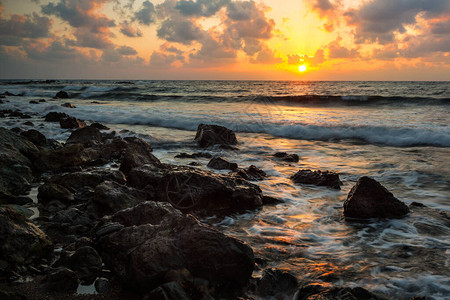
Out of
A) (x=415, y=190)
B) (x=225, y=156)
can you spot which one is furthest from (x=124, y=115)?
(x=415, y=190)

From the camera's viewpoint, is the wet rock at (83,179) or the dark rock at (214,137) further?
the dark rock at (214,137)

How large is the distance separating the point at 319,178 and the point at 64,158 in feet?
16.7

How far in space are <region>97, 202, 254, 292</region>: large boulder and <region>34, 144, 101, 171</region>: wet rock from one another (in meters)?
4.28

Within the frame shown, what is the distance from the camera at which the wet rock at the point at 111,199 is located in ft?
13.3

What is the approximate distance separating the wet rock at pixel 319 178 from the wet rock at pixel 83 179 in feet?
10.4

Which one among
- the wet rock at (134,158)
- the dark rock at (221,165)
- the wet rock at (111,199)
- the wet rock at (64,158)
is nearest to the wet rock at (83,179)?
the wet rock at (134,158)

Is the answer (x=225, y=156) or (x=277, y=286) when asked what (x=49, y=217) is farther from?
(x=225, y=156)

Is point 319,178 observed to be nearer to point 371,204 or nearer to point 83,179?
point 371,204

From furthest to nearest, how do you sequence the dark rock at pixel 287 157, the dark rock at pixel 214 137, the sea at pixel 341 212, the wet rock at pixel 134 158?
the dark rock at pixel 214 137, the dark rock at pixel 287 157, the wet rock at pixel 134 158, the sea at pixel 341 212

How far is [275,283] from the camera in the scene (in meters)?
2.76

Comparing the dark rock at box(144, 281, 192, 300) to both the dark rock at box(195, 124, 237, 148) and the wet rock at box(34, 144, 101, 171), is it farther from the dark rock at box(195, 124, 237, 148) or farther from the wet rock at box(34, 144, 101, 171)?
the dark rock at box(195, 124, 237, 148)

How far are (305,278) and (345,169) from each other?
469cm

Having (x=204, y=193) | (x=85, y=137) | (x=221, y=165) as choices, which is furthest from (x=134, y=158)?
(x=85, y=137)

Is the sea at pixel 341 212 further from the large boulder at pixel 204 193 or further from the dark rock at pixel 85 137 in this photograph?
the dark rock at pixel 85 137
